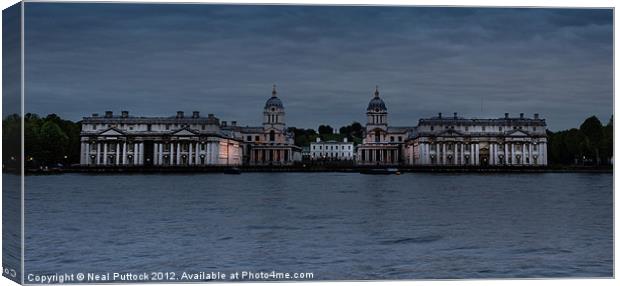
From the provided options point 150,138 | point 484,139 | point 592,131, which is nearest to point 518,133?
point 484,139

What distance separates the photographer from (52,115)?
11281 millimetres

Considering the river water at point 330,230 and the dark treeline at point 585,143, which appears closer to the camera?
the river water at point 330,230

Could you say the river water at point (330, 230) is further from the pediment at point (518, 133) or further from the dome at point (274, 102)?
the dome at point (274, 102)

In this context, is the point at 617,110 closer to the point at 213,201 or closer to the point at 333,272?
the point at 333,272

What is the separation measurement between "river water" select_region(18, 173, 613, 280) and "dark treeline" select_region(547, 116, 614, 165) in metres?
0.56

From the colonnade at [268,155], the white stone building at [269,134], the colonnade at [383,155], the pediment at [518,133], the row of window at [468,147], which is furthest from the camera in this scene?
the colonnade at [268,155]

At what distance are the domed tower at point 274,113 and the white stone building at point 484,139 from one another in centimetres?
209

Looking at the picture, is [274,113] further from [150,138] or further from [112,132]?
[150,138]

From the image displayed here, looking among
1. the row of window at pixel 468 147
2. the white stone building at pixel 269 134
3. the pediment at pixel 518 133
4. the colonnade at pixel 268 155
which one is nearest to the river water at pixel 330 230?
the colonnade at pixel 268 155

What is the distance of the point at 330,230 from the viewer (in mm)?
14500

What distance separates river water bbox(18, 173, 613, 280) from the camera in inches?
398

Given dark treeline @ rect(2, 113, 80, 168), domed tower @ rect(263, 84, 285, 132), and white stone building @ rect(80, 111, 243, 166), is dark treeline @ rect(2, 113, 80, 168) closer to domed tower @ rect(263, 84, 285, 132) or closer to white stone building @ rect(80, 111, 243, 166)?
white stone building @ rect(80, 111, 243, 166)

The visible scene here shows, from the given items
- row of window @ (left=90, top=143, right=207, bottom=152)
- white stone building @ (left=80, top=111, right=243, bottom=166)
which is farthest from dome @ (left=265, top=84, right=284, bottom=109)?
row of window @ (left=90, top=143, right=207, bottom=152)

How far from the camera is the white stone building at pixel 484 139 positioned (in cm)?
1287
